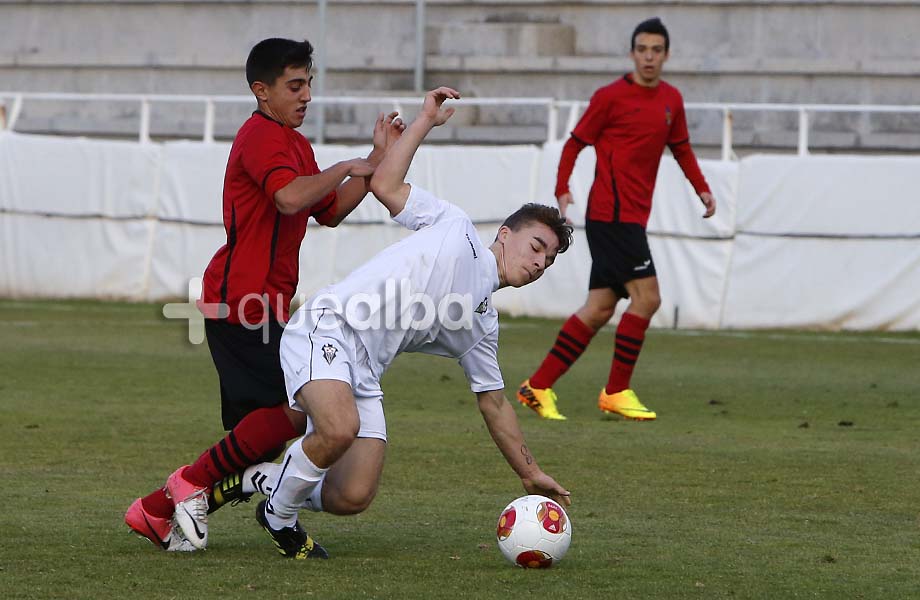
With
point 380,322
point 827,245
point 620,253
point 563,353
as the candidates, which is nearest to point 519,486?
point 380,322

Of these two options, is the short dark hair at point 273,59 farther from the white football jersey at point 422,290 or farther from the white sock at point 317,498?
the white sock at point 317,498

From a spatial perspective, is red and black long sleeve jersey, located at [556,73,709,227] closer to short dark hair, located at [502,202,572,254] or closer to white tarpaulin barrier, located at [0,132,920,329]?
short dark hair, located at [502,202,572,254]

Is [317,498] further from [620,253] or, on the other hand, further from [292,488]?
[620,253]

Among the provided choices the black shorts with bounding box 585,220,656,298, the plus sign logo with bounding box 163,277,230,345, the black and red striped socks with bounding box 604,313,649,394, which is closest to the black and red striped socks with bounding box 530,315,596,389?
the black and red striped socks with bounding box 604,313,649,394

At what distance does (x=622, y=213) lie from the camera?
9.68 meters

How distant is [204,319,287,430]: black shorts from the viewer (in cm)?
570

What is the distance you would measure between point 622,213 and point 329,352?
4.60 meters

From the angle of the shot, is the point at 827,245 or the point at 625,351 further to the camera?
the point at 827,245

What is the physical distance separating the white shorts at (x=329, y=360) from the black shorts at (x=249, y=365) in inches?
5.3

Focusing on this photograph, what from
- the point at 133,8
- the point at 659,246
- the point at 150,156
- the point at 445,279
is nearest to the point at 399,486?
the point at 445,279

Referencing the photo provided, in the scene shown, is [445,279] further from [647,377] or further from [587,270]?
[587,270]

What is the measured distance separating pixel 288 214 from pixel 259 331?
1.53 feet

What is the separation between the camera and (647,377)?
11625mm

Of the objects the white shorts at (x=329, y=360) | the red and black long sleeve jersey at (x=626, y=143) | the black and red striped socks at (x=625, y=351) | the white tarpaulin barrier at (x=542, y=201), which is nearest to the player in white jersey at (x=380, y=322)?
the white shorts at (x=329, y=360)
